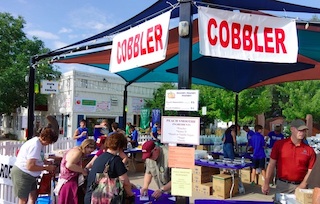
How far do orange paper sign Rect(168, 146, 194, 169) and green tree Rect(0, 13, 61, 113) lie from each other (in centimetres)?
2098

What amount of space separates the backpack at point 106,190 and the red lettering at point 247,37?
2034mm

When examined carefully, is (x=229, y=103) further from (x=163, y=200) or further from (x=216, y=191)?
(x=163, y=200)

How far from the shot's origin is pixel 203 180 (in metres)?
7.96

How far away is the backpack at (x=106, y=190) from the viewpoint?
3.07 meters

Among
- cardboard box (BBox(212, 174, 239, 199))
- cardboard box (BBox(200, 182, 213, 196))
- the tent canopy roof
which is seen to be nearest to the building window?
the tent canopy roof

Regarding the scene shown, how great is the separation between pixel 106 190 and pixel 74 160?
0.99 m

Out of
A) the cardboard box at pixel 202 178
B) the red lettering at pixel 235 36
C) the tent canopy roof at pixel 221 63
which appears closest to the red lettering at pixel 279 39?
the red lettering at pixel 235 36

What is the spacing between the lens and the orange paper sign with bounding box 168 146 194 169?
3.52 metres

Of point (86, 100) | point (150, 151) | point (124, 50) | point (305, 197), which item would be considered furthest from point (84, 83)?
point (305, 197)

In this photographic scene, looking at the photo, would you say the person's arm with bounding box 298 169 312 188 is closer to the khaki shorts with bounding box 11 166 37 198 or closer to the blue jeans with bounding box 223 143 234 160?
the khaki shorts with bounding box 11 166 37 198

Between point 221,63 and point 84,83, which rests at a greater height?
point 84,83

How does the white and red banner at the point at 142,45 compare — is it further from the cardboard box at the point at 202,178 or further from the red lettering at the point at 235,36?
the cardboard box at the point at 202,178

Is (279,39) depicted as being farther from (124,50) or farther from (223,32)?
(124,50)

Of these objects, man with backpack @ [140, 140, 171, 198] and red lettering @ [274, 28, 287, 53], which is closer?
red lettering @ [274, 28, 287, 53]
